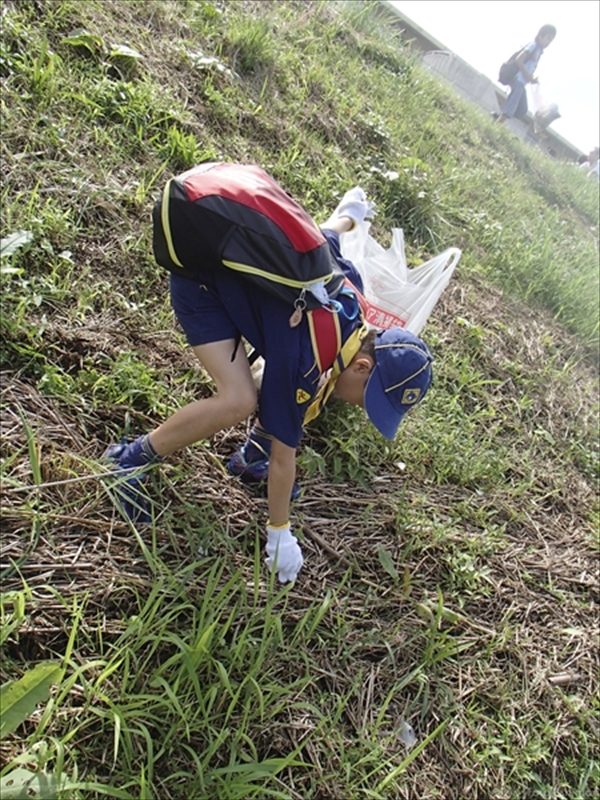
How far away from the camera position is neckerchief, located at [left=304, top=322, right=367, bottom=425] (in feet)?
5.66

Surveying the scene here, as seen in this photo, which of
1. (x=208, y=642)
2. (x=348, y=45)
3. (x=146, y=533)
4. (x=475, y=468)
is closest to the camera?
(x=208, y=642)

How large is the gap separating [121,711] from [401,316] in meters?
1.86

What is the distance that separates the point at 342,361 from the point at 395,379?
17cm

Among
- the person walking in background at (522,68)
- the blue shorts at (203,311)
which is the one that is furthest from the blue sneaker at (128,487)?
the person walking in background at (522,68)

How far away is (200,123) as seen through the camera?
308 centimetres

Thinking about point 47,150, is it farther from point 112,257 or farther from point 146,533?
point 146,533

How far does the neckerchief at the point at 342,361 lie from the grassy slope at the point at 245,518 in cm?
41

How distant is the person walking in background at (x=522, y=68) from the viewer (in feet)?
26.1

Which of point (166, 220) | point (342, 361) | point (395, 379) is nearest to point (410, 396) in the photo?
point (395, 379)

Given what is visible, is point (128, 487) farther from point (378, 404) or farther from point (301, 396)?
point (378, 404)

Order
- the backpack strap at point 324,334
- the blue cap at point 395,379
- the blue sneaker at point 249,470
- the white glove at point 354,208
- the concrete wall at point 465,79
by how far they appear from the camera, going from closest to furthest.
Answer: the backpack strap at point 324,334, the blue cap at point 395,379, the blue sneaker at point 249,470, the white glove at point 354,208, the concrete wall at point 465,79

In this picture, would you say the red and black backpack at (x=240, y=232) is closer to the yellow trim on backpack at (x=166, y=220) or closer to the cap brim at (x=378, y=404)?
the yellow trim on backpack at (x=166, y=220)

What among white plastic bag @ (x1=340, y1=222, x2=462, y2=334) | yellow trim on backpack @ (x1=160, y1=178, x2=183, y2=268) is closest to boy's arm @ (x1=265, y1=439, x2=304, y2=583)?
yellow trim on backpack @ (x1=160, y1=178, x2=183, y2=268)

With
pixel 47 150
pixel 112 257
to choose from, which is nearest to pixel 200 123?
pixel 47 150
